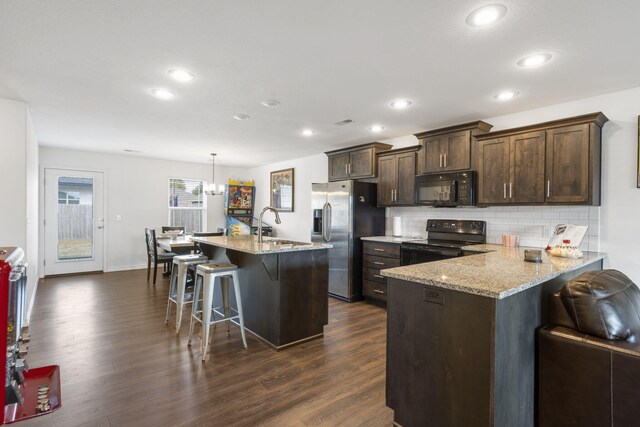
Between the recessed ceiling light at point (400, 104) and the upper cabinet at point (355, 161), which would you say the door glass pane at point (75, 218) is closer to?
the upper cabinet at point (355, 161)

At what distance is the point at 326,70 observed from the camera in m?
2.67

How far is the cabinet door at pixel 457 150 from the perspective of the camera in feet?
12.7

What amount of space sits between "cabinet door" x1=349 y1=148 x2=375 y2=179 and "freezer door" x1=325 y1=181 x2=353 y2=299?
423 millimetres

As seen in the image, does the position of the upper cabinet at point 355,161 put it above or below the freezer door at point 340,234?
above

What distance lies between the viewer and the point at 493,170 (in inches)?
144

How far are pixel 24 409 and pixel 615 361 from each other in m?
2.70

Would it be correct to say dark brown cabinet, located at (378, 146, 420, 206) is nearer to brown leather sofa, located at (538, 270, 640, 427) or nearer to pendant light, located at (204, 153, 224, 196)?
brown leather sofa, located at (538, 270, 640, 427)

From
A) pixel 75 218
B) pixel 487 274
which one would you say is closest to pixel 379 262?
pixel 487 274

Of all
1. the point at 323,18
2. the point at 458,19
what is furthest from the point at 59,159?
the point at 458,19

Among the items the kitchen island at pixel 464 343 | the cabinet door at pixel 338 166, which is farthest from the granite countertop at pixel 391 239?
the kitchen island at pixel 464 343

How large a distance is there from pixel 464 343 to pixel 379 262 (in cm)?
296

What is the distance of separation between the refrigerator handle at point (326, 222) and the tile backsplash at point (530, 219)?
143 centimetres

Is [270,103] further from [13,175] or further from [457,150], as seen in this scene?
[13,175]

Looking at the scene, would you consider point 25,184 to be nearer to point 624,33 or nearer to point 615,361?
point 615,361
